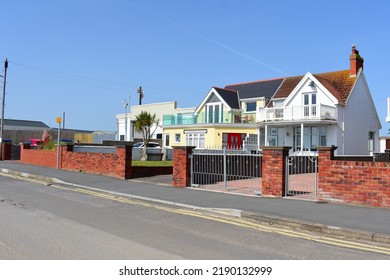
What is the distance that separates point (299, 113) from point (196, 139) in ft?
38.5

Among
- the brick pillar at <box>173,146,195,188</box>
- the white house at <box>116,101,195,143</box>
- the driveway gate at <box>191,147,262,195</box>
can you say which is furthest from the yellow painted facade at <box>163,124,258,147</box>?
the brick pillar at <box>173,146,195,188</box>

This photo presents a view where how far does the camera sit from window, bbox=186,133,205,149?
3743 centimetres

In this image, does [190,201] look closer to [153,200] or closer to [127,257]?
[153,200]

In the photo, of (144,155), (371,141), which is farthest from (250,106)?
(144,155)

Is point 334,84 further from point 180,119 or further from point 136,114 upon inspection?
point 136,114

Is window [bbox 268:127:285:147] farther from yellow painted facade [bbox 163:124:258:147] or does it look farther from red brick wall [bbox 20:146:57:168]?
red brick wall [bbox 20:146:57:168]

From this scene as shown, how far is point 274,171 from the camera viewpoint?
12070 millimetres

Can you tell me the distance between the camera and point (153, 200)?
1191cm

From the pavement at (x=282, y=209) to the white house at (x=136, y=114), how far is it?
1470 inches

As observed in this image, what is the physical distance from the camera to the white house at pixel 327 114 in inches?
1141

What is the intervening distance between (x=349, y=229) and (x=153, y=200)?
6074 mm

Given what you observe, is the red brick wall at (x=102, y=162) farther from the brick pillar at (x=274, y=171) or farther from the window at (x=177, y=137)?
the window at (x=177, y=137)

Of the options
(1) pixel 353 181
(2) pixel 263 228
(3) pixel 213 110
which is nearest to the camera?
(2) pixel 263 228
